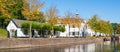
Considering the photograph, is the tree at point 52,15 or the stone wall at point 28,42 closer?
the stone wall at point 28,42

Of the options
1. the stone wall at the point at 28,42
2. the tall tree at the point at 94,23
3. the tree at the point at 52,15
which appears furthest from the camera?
the tall tree at the point at 94,23

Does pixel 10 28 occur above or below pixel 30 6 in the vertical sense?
below

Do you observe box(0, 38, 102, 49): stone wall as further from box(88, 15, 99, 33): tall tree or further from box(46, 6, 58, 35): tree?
box(88, 15, 99, 33): tall tree

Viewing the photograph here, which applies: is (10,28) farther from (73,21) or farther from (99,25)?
(99,25)

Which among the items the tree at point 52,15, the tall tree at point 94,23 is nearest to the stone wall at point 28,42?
the tree at point 52,15

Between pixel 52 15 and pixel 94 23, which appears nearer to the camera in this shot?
pixel 52 15

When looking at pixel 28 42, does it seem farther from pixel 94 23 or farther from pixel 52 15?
pixel 94 23

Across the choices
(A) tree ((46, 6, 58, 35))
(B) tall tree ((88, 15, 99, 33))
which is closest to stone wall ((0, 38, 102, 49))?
(A) tree ((46, 6, 58, 35))

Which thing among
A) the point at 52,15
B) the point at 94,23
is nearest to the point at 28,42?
the point at 52,15

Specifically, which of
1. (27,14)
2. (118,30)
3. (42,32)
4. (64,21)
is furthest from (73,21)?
(118,30)

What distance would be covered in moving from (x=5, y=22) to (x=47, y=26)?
13746 mm

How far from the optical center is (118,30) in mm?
193125

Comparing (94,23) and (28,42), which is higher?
(94,23)

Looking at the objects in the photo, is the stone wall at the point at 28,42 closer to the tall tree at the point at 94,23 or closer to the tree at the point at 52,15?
the tree at the point at 52,15
